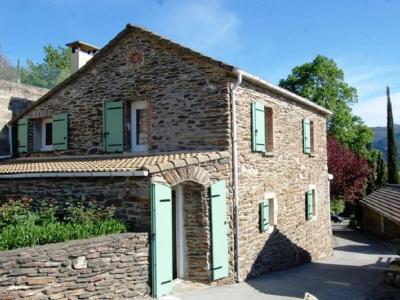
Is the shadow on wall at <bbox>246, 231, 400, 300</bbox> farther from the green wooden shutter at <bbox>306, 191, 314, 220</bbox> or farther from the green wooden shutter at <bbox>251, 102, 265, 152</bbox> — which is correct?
the green wooden shutter at <bbox>251, 102, 265, 152</bbox>

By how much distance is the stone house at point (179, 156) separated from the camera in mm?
8852

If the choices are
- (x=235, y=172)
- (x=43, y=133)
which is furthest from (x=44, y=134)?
(x=235, y=172)

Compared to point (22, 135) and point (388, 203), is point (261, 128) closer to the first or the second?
point (22, 135)

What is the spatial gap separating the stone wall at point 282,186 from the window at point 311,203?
20 centimetres

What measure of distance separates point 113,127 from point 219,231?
4.48 meters

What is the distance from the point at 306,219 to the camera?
14852 mm

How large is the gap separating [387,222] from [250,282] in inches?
610

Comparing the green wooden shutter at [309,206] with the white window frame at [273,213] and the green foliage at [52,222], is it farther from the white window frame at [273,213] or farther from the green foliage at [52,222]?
the green foliage at [52,222]

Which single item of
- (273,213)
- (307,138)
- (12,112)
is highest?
(12,112)

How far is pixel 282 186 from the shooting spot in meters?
13.0

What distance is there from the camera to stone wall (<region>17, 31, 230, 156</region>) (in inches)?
413

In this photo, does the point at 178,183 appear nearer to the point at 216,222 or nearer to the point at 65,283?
the point at 216,222

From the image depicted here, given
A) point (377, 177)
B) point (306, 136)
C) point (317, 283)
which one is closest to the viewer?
point (317, 283)

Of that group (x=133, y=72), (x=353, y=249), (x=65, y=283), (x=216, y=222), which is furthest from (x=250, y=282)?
(x=353, y=249)
